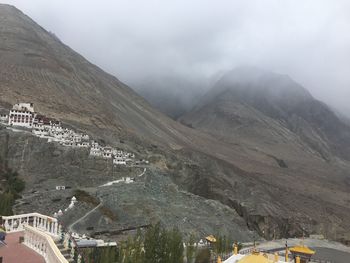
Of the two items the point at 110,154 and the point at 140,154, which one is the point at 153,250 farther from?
the point at 140,154

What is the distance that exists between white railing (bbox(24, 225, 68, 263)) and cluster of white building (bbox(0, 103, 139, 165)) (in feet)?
189

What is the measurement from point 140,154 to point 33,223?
2945 inches

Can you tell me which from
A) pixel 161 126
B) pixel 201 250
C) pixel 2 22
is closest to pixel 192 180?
pixel 201 250

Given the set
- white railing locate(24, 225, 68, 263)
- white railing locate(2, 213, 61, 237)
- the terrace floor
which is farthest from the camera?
white railing locate(2, 213, 61, 237)

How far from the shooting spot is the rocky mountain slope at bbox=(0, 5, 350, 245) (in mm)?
75188

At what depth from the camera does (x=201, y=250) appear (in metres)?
41.3

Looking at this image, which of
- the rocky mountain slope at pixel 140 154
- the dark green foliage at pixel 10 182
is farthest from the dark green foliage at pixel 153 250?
the dark green foliage at pixel 10 182

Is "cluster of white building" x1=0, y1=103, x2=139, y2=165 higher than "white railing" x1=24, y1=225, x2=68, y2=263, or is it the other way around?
"cluster of white building" x1=0, y1=103, x2=139, y2=165

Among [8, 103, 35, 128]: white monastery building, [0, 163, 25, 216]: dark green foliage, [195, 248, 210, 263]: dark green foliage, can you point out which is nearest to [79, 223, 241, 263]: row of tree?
[195, 248, 210, 263]: dark green foliage

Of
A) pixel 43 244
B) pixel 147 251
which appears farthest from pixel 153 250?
pixel 43 244

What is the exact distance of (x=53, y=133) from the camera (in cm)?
8662

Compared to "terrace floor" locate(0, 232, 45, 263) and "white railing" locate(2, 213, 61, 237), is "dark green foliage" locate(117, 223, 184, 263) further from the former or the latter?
"terrace floor" locate(0, 232, 45, 263)

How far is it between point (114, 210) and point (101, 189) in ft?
26.0

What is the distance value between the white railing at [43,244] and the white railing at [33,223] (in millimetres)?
2371
